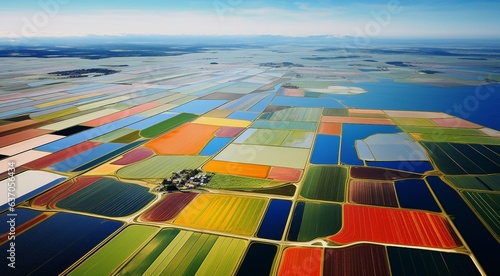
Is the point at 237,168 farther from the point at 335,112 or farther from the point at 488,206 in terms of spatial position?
the point at 335,112

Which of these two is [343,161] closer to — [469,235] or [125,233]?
[469,235]

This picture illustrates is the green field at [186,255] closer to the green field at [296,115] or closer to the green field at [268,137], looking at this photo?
the green field at [268,137]

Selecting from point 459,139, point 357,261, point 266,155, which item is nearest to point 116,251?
point 357,261

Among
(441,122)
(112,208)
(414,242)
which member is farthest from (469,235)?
(441,122)

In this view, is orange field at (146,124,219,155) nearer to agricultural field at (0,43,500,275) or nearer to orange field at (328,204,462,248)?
agricultural field at (0,43,500,275)

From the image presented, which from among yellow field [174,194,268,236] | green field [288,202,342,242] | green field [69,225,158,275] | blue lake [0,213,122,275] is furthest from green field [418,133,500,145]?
blue lake [0,213,122,275]

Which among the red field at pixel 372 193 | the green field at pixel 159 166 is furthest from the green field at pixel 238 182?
the red field at pixel 372 193
